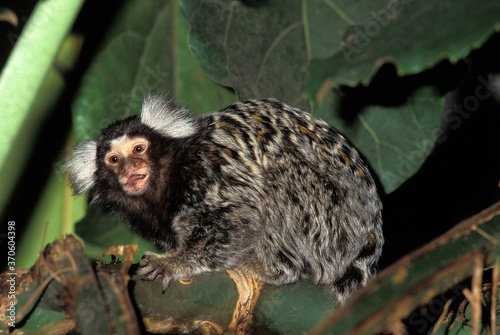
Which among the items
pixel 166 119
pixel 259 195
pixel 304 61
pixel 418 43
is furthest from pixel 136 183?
pixel 418 43

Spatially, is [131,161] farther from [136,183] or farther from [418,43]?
[418,43]

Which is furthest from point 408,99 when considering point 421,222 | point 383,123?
point 421,222

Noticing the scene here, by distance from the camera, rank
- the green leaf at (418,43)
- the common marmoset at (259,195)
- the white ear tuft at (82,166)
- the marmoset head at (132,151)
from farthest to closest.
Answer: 1. the white ear tuft at (82,166)
2. the marmoset head at (132,151)
3. the common marmoset at (259,195)
4. the green leaf at (418,43)

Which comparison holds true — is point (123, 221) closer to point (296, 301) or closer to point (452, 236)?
point (296, 301)

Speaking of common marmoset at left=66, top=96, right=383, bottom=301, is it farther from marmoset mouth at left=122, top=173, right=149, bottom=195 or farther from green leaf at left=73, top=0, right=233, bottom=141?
green leaf at left=73, top=0, right=233, bottom=141

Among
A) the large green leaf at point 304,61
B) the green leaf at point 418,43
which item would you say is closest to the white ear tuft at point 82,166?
the large green leaf at point 304,61

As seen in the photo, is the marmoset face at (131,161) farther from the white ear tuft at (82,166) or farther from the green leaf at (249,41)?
the green leaf at (249,41)

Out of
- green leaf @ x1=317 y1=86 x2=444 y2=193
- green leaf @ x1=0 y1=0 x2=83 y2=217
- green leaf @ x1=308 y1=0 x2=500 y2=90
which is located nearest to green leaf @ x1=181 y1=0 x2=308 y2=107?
green leaf @ x1=317 y1=86 x2=444 y2=193
